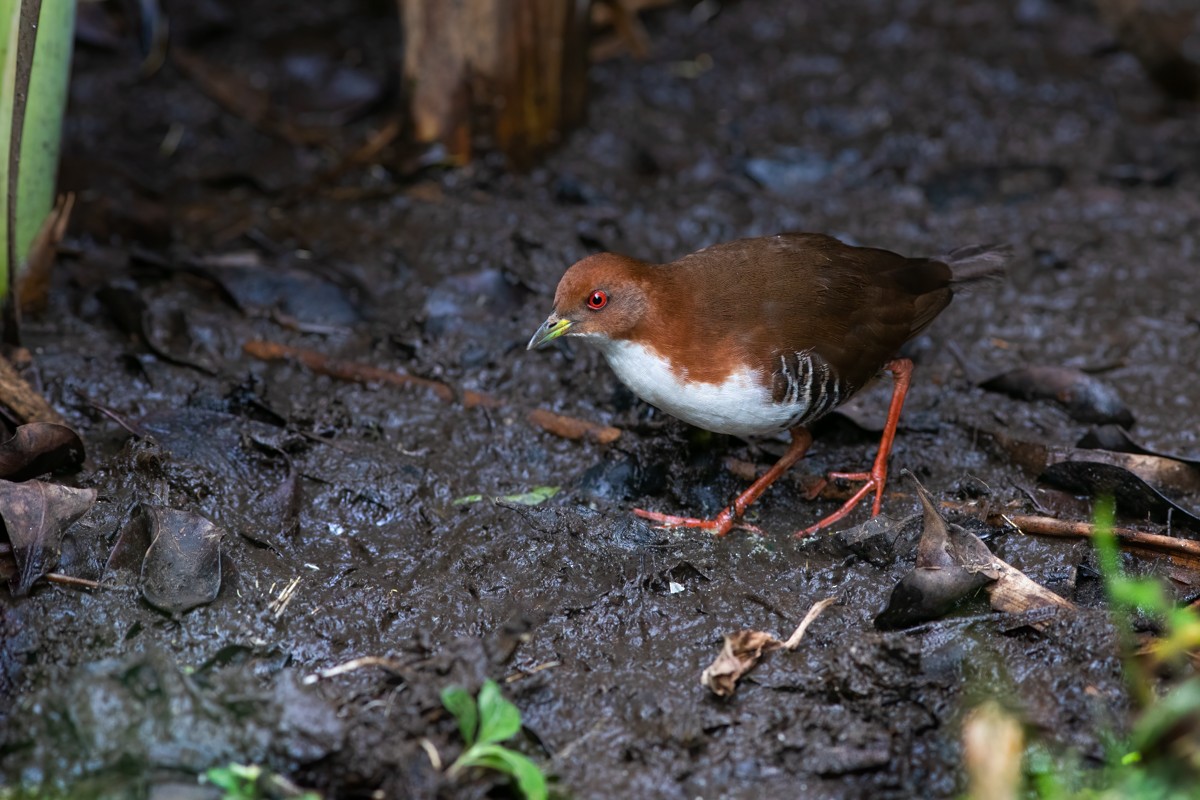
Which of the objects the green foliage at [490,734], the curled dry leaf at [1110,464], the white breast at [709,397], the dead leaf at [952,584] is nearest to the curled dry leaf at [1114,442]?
the curled dry leaf at [1110,464]

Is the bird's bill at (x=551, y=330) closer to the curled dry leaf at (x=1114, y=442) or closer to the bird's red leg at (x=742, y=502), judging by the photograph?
the bird's red leg at (x=742, y=502)

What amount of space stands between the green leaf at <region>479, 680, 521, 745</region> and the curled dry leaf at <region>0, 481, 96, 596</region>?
1.48 meters

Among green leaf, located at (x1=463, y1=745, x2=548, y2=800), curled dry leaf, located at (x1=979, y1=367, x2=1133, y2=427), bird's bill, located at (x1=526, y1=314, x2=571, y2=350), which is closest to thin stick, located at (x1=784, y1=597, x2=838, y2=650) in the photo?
green leaf, located at (x1=463, y1=745, x2=548, y2=800)

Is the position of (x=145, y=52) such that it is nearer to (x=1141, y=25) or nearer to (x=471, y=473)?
(x=471, y=473)

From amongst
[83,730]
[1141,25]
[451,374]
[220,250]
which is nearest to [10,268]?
[220,250]

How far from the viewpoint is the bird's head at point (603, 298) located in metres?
4.17

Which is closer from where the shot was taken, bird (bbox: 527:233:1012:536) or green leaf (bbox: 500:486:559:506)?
A: bird (bbox: 527:233:1012:536)

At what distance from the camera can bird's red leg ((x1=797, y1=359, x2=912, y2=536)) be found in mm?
4285

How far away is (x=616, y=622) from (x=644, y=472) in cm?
83

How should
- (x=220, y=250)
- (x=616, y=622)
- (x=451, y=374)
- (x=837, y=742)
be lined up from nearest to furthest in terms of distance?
(x=837, y=742) < (x=616, y=622) < (x=451, y=374) < (x=220, y=250)

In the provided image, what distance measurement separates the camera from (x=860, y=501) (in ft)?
14.4

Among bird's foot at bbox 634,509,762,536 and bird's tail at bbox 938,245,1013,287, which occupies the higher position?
bird's tail at bbox 938,245,1013,287

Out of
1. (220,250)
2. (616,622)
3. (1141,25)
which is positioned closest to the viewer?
(616,622)

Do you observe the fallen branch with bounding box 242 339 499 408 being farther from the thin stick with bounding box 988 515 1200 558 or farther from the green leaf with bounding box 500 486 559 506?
the thin stick with bounding box 988 515 1200 558
